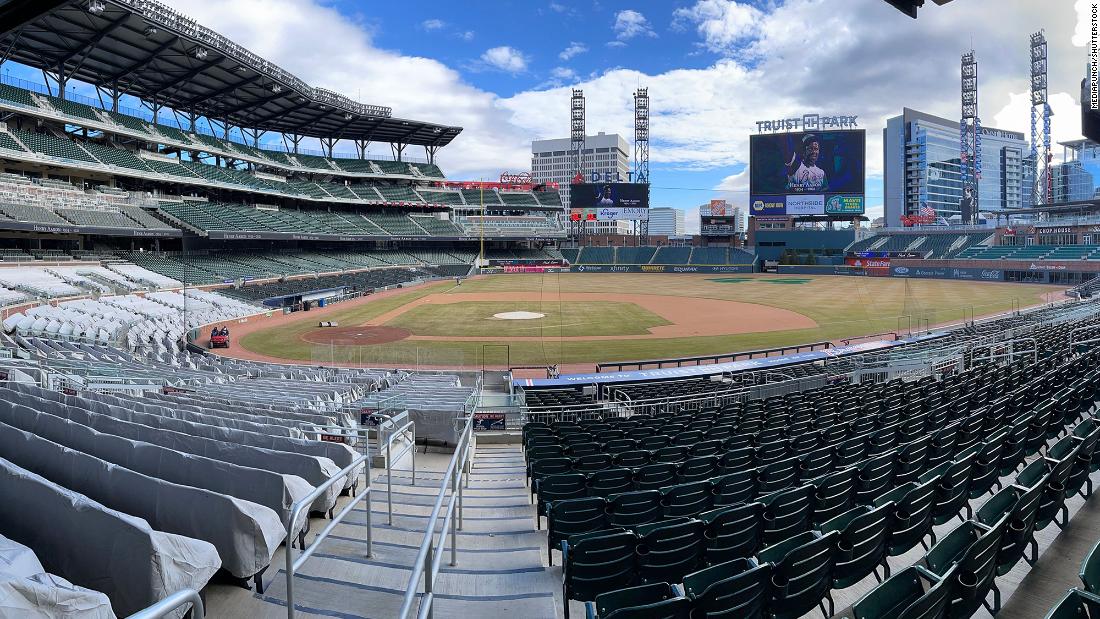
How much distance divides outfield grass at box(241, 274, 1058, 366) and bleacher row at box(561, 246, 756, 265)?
17987 millimetres

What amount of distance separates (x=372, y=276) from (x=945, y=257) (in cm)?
7721

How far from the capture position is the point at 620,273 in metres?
99.2

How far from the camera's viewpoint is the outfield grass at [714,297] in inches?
1167

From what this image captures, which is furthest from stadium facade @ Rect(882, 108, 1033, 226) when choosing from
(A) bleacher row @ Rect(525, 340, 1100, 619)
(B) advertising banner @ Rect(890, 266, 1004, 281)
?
(A) bleacher row @ Rect(525, 340, 1100, 619)

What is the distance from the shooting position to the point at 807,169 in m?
89.9

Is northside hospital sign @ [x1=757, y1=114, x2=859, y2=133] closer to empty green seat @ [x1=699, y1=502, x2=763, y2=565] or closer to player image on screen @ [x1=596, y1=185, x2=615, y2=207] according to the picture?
player image on screen @ [x1=596, y1=185, x2=615, y2=207]

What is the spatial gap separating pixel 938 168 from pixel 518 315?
169 m

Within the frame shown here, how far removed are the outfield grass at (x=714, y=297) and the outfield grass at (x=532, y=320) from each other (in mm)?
757

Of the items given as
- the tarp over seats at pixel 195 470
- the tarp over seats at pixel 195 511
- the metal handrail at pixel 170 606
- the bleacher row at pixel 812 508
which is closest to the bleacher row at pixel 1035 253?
the bleacher row at pixel 812 508

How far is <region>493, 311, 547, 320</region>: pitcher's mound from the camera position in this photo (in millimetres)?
43662

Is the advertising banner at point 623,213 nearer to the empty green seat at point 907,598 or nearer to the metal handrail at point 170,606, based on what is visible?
the empty green seat at point 907,598

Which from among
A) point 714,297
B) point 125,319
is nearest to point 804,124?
point 714,297

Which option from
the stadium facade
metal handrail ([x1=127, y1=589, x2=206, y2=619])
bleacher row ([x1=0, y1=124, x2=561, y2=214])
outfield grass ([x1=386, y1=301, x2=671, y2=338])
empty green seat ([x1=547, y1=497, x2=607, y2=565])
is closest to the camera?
metal handrail ([x1=127, y1=589, x2=206, y2=619])

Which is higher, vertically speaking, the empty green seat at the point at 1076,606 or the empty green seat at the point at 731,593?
the empty green seat at the point at 1076,606
